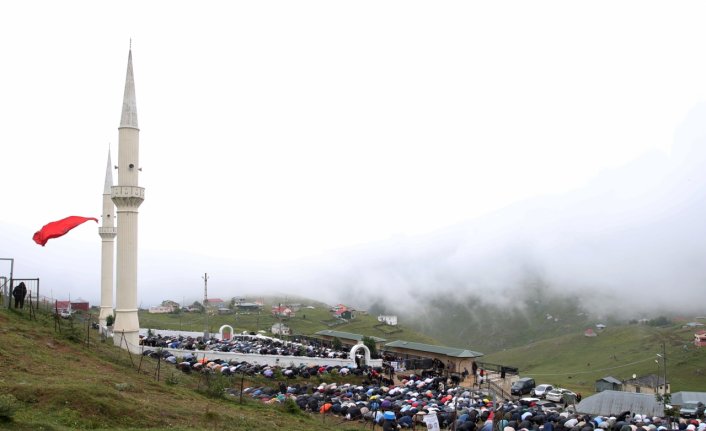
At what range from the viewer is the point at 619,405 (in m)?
38.1

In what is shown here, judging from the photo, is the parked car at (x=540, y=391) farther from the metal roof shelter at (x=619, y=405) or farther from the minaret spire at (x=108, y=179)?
the minaret spire at (x=108, y=179)

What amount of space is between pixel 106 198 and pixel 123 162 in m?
15.8

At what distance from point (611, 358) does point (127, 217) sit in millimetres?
72004

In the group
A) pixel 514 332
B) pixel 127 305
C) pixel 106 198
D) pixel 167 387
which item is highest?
pixel 106 198

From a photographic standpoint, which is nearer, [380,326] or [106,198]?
[106,198]

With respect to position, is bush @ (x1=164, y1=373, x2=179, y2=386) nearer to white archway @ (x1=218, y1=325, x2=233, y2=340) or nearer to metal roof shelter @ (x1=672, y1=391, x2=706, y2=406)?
white archway @ (x1=218, y1=325, x2=233, y2=340)

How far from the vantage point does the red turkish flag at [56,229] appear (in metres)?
35.5

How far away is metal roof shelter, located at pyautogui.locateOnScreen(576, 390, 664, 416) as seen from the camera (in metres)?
37.2

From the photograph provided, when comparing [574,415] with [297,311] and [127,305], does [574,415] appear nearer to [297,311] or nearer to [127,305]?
[127,305]

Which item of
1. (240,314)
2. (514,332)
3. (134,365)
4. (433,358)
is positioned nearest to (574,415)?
(433,358)

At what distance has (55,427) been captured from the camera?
14.4m

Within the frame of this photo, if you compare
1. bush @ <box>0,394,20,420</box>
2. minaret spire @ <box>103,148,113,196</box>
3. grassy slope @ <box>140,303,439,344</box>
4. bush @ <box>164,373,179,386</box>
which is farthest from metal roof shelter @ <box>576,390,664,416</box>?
grassy slope @ <box>140,303,439,344</box>

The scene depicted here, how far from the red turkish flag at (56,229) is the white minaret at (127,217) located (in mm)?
2128

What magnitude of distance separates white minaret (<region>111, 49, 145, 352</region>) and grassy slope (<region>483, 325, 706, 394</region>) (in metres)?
41.0
